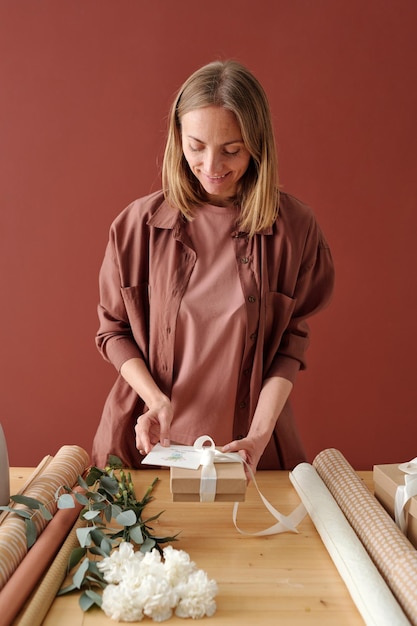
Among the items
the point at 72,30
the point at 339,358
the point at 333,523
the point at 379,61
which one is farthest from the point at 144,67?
the point at 333,523

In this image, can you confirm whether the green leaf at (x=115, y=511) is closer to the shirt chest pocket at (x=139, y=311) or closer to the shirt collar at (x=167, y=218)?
the shirt chest pocket at (x=139, y=311)

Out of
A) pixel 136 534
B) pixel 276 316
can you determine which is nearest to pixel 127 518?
pixel 136 534

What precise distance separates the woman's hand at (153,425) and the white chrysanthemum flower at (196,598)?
18.6 inches

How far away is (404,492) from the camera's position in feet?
4.83

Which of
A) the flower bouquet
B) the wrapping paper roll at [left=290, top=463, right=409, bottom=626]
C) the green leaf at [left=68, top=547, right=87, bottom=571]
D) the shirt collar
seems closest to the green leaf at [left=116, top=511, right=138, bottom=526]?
the flower bouquet

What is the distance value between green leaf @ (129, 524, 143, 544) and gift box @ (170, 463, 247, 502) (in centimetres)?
9

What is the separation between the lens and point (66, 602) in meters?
1.26

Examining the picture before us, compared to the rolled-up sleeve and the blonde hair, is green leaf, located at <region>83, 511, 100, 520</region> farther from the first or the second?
the blonde hair

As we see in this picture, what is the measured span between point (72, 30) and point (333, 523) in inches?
103

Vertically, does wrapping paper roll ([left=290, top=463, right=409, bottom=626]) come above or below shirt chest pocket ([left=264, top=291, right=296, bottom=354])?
below

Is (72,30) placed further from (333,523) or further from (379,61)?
(333,523)

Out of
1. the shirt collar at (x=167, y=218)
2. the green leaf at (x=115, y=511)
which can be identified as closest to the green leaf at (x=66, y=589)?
the green leaf at (x=115, y=511)

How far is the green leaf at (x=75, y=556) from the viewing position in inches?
53.1

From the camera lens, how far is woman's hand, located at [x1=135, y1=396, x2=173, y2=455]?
1700 mm
